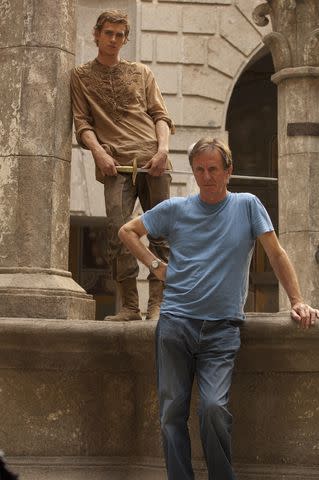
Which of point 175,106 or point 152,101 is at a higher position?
point 175,106

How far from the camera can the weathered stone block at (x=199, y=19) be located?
68.3 feet

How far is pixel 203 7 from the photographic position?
68.5 ft

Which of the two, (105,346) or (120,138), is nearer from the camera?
(105,346)

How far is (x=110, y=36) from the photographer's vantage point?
327 inches

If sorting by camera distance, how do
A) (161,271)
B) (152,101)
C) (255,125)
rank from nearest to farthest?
1. (161,271)
2. (152,101)
3. (255,125)

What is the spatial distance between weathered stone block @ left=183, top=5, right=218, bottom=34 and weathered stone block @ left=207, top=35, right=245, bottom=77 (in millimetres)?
253

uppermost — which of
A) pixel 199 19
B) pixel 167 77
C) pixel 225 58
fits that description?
pixel 199 19

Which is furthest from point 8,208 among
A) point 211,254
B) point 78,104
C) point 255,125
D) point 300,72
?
point 255,125

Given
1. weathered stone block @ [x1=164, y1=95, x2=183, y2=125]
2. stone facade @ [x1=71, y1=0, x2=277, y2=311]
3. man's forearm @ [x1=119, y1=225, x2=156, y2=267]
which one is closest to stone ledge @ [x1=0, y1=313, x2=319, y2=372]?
man's forearm @ [x1=119, y1=225, x2=156, y2=267]

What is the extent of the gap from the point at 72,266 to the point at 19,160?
1350 centimetres

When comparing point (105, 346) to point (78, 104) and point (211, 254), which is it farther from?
point (78, 104)

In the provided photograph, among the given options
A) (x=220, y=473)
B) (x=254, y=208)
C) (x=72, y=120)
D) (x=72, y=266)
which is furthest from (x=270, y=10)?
(x=72, y=266)

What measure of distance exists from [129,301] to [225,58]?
12.9 metres

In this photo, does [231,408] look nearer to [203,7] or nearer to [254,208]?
[254,208]
